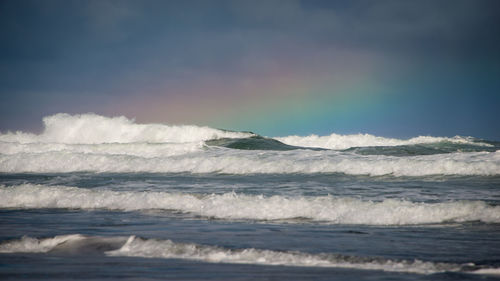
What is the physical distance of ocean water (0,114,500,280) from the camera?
588cm

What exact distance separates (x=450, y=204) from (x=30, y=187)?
10558mm

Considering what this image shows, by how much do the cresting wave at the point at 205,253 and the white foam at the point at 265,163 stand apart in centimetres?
1254

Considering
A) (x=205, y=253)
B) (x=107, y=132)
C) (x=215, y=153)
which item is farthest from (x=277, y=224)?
(x=107, y=132)

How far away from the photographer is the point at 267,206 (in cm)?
1083

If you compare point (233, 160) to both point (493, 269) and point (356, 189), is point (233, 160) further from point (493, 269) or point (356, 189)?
point (493, 269)

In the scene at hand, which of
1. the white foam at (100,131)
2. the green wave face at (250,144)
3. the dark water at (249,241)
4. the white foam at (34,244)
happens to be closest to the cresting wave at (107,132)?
the white foam at (100,131)

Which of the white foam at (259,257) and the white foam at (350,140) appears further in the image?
the white foam at (350,140)

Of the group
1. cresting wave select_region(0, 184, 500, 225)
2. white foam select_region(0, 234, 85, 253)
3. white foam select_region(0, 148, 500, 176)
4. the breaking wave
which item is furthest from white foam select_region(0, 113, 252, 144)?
white foam select_region(0, 234, 85, 253)

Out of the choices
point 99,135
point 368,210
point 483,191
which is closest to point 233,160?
point 483,191

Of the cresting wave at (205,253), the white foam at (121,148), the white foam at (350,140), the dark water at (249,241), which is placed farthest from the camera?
the white foam at (350,140)

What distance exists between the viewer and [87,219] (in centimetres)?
1045

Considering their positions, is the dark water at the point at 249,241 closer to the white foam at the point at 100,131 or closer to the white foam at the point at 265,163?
the white foam at the point at 265,163

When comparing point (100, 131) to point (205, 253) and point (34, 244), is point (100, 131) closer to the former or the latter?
point (34, 244)

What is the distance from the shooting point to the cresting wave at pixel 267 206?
31.3ft
